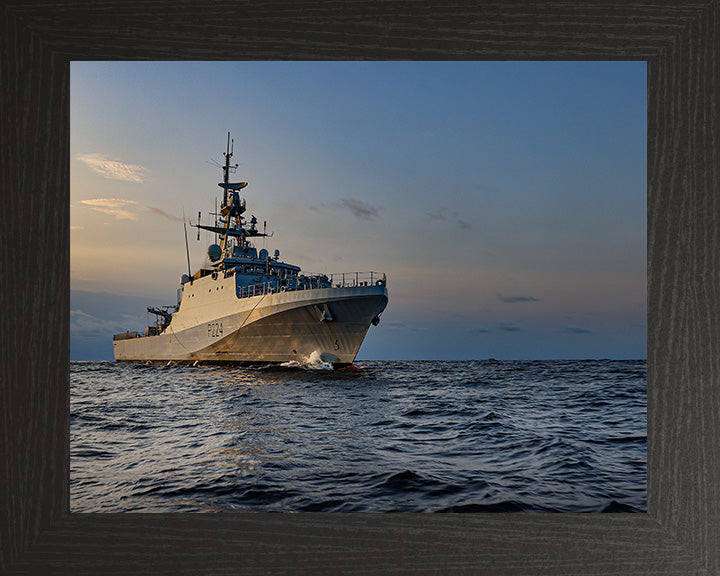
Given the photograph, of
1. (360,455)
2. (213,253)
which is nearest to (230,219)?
(213,253)

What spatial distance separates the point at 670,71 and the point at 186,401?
800 centimetres

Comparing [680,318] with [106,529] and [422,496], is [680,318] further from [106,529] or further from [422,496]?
[422,496]

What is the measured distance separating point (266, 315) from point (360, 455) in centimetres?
856

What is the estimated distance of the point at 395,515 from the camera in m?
1.00

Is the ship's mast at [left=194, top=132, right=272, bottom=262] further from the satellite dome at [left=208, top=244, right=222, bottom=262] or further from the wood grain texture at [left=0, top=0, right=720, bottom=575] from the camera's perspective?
the wood grain texture at [left=0, top=0, right=720, bottom=575]

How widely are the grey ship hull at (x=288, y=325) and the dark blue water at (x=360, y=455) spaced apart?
11.2ft

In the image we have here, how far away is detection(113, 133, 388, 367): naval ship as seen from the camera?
11.4 m

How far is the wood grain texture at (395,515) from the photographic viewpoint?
0.98m

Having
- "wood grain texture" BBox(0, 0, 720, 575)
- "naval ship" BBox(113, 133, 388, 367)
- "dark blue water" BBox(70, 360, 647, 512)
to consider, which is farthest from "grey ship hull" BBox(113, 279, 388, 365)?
"wood grain texture" BBox(0, 0, 720, 575)

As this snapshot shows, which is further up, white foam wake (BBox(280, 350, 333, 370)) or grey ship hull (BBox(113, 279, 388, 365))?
grey ship hull (BBox(113, 279, 388, 365))

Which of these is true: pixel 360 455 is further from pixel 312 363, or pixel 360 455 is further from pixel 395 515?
pixel 312 363

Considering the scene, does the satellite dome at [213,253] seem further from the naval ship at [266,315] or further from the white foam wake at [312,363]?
the white foam wake at [312,363]

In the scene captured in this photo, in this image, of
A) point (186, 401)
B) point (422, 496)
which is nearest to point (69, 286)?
point (422, 496)

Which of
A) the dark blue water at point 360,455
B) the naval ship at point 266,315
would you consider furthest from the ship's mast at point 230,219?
the dark blue water at point 360,455
